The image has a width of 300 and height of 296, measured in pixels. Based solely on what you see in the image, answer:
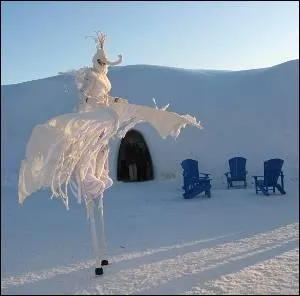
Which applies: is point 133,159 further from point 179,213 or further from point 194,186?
point 179,213

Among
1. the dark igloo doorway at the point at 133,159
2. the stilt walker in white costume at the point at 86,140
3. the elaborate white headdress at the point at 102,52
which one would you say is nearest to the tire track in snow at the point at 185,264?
the stilt walker in white costume at the point at 86,140

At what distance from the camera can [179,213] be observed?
9664mm

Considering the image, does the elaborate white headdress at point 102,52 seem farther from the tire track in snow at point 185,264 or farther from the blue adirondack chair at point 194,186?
the blue adirondack chair at point 194,186

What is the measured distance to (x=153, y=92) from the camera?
1894cm

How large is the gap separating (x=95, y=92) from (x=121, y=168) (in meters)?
12.1

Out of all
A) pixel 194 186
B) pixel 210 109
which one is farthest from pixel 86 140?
pixel 210 109

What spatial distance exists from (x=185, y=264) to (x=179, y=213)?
4.15 meters

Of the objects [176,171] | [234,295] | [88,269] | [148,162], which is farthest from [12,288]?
[148,162]

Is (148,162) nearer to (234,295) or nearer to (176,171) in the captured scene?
(176,171)

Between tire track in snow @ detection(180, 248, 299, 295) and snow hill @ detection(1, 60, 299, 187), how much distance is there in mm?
9402

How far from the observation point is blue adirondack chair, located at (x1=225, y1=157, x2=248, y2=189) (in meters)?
13.9

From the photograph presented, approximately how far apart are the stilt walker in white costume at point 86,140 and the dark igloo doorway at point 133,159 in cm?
1085

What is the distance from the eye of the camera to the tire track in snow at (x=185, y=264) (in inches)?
188

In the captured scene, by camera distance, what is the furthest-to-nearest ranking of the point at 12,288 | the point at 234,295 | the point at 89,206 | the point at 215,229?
1. the point at 215,229
2. the point at 89,206
3. the point at 12,288
4. the point at 234,295
